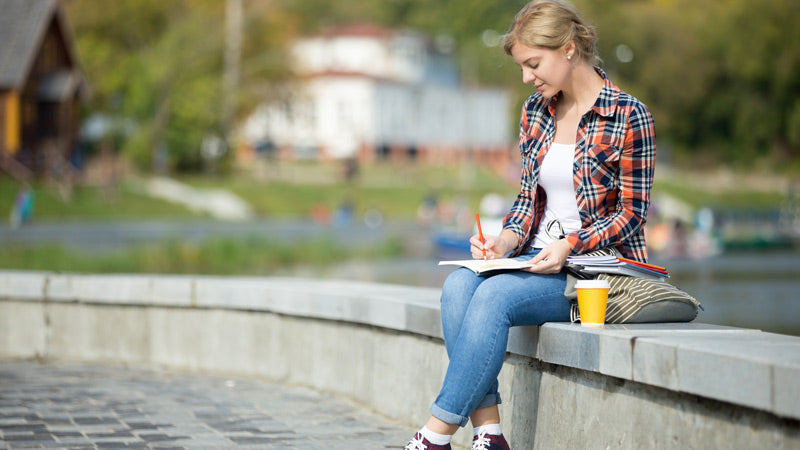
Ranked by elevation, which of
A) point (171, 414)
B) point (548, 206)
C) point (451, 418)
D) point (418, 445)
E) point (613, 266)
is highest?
point (548, 206)

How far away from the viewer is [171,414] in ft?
20.2

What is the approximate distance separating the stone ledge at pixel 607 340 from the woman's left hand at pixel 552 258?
0.23 meters

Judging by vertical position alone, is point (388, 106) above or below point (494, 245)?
above

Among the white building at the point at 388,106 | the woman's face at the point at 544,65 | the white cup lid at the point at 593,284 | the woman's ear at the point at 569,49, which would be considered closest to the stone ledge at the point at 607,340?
the white cup lid at the point at 593,284

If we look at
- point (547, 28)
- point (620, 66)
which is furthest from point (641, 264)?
point (620, 66)

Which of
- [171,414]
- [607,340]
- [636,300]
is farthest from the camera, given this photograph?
[171,414]

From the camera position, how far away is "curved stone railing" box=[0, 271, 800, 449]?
3627 millimetres

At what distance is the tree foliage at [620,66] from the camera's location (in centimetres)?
4981

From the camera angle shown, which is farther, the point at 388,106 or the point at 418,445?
the point at 388,106

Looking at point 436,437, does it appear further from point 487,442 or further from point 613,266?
point 613,266

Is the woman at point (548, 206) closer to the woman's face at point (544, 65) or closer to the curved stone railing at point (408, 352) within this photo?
the woman's face at point (544, 65)

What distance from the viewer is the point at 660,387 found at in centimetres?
397

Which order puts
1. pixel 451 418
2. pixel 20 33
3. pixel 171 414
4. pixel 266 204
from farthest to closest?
pixel 266 204 → pixel 20 33 → pixel 171 414 → pixel 451 418

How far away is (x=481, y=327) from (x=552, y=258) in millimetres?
398
